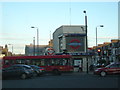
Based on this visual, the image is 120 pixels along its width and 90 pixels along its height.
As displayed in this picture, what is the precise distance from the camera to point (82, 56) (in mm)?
55250

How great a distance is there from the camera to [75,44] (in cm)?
6419

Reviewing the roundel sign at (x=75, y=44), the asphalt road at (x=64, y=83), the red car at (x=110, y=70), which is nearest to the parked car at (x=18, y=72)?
the asphalt road at (x=64, y=83)

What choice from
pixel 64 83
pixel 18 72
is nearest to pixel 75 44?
pixel 18 72

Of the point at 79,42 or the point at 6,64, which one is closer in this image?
the point at 6,64

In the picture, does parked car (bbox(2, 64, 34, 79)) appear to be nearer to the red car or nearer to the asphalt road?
the asphalt road

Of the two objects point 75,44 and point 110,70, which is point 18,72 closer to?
point 110,70

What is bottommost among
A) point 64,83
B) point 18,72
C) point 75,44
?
point 64,83

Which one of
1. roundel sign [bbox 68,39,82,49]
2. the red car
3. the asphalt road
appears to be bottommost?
the asphalt road

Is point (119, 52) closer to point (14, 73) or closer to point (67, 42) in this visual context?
point (67, 42)

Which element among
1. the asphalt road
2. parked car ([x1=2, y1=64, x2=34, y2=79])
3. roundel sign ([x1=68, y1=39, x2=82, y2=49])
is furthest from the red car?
roundel sign ([x1=68, y1=39, x2=82, y2=49])

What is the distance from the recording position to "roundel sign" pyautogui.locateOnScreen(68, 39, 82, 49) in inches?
2517

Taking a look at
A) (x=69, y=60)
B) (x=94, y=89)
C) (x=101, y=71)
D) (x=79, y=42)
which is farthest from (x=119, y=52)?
(x=94, y=89)

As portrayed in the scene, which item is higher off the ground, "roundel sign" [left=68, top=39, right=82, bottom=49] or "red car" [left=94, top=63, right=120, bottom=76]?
"roundel sign" [left=68, top=39, right=82, bottom=49]

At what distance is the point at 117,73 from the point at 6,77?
41.4ft
